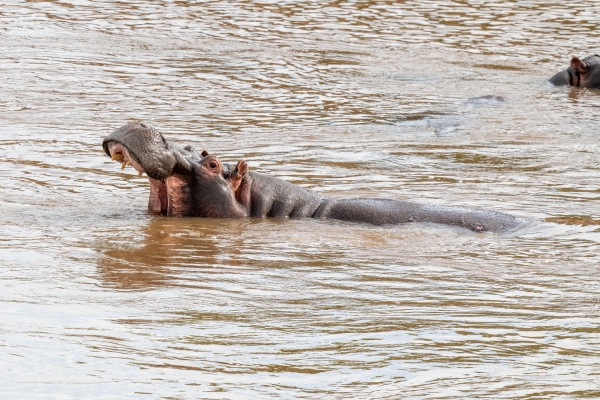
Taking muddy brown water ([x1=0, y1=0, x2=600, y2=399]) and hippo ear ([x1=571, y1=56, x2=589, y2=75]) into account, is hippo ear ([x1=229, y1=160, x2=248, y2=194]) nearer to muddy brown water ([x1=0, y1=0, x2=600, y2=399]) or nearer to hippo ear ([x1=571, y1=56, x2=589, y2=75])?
muddy brown water ([x1=0, y1=0, x2=600, y2=399])

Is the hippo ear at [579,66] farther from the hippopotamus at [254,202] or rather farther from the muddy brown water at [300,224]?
the hippopotamus at [254,202]

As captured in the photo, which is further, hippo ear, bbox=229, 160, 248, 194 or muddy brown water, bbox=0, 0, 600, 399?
Answer: hippo ear, bbox=229, 160, 248, 194

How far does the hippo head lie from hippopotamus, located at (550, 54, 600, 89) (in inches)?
289

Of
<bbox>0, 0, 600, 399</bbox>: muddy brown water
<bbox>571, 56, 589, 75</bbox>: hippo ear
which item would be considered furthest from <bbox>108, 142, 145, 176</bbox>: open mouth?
<bbox>571, 56, 589, 75</bbox>: hippo ear

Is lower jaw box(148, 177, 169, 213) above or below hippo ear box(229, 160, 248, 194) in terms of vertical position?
below

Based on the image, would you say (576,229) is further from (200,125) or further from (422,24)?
(422,24)

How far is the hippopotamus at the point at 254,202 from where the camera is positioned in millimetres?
6770

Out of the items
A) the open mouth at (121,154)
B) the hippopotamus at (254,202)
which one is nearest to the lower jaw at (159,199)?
the hippopotamus at (254,202)

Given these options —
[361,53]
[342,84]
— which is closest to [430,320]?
[342,84]

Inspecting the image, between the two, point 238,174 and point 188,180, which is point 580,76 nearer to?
point 238,174

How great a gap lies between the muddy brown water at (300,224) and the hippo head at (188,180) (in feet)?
0.36

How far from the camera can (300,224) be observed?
6.88 meters

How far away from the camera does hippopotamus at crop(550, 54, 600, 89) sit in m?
13.5

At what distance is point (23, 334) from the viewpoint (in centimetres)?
429
